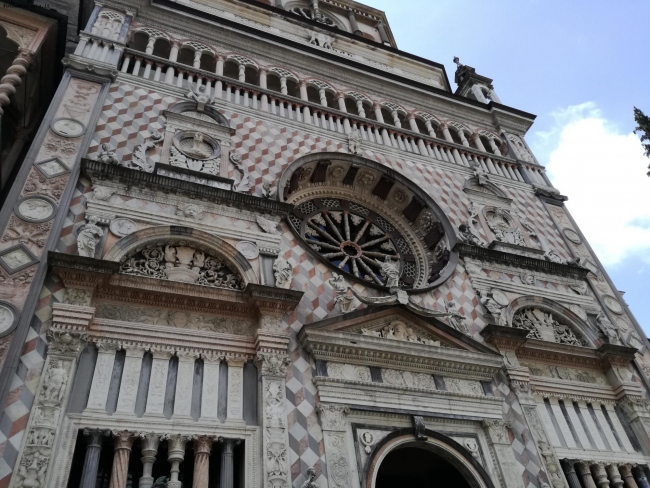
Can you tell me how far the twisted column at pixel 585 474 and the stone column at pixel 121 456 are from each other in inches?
290

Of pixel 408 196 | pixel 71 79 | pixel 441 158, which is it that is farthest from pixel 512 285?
pixel 71 79

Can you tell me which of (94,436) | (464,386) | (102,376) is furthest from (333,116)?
(94,436)

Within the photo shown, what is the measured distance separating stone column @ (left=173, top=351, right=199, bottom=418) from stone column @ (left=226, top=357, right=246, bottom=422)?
1.74 ft

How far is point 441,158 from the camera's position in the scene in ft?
47.3

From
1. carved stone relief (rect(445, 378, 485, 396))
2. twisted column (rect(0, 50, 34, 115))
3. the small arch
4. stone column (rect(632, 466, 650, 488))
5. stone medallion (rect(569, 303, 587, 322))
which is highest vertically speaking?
the small arch

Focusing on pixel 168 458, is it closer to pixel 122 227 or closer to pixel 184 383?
pixel 184 383

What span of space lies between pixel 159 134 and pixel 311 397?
19.7ft

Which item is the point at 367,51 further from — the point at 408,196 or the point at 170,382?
the point at 170,382

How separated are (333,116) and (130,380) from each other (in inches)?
349

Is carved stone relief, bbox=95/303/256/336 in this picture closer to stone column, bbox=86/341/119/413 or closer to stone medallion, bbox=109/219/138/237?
stone column, bbox=86/341/119/413

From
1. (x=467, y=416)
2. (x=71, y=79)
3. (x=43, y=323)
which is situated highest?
(x=71, y=79)

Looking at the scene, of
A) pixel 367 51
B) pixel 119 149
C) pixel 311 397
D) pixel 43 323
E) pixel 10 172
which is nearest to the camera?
pixel 43 323

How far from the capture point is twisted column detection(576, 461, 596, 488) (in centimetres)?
888

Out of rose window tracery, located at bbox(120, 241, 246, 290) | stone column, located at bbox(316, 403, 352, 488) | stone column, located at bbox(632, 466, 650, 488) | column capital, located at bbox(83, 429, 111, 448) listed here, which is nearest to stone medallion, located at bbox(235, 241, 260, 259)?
rose window tracery, located at bbox(120, 241, 246, 290)
